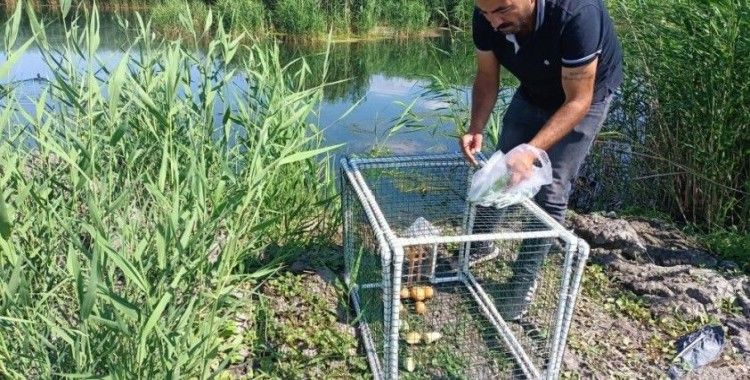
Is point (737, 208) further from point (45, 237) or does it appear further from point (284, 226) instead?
point (45, 237)

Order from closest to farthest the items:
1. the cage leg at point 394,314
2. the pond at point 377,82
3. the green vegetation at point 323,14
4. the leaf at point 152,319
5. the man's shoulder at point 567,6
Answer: the leaf at point 152,319 → the cage leg at point 394,314 → the man's shoulder at point 567,6 → the pond at point 377,82 → the green vegetation at point 323,14

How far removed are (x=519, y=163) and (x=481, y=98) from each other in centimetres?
59

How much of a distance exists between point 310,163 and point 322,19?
988 cm

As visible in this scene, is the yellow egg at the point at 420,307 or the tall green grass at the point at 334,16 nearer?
the yellow egg at the point at 420,307

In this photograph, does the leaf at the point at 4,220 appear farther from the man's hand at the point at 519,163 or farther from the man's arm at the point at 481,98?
the man's arm at the point at 481,98

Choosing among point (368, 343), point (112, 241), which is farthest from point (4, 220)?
point (368, 343)

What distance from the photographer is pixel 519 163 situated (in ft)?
6.11

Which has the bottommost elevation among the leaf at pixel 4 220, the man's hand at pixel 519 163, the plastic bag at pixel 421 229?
the plastic bag at pixel 421 229

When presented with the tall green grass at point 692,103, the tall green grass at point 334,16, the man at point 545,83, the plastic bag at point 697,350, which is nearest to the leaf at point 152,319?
the man at point 545,83

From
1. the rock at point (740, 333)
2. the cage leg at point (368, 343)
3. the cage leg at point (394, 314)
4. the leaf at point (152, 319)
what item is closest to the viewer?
the leaf at point (152, 319)

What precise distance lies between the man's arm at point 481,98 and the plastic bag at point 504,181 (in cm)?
32

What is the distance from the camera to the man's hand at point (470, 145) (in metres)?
2.27

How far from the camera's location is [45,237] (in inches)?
66.7

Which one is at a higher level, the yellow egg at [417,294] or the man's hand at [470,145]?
the man's hand at [470,145]
